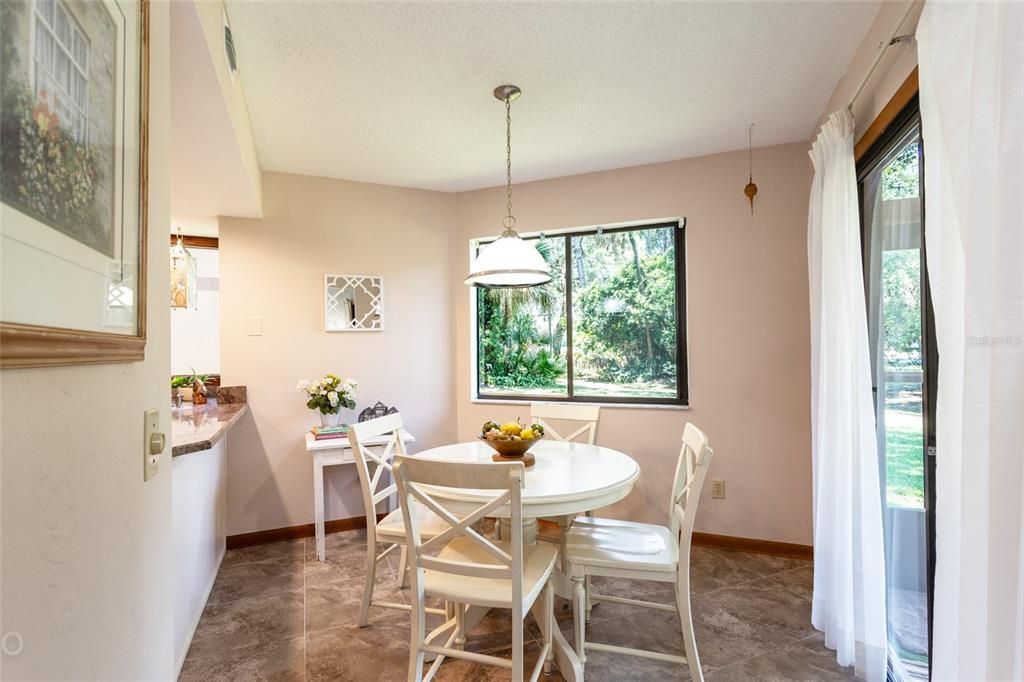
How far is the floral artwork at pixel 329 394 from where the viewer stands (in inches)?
120

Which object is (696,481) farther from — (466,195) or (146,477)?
(466,195)

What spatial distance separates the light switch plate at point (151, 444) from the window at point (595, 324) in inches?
110

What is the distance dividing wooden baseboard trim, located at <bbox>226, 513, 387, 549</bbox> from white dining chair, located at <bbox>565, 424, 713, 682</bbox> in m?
1.97

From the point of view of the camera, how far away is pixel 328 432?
9.98 ft

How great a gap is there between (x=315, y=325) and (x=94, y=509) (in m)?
2.81

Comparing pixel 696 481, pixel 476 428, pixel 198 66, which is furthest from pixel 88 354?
pixel 476 428

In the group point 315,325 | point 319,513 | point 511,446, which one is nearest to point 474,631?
point 511,446

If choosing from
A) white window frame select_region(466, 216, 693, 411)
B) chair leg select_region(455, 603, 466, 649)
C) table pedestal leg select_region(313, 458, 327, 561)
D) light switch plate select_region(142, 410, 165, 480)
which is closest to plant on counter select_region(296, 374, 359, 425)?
table pedestal leg select_region(313, 458, 327, 561)

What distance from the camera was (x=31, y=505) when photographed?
0.50 m

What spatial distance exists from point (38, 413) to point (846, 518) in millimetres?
2357

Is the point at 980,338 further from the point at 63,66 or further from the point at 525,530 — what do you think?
the point at 525,530

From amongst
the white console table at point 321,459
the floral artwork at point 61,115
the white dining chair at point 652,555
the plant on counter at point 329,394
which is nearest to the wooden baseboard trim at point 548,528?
the white console table at point 321,459

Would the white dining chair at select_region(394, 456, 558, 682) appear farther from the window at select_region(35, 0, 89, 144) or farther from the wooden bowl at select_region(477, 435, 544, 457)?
the window at select_region(35, 0, 89, 144)

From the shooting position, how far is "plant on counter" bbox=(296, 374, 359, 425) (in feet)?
10.0
